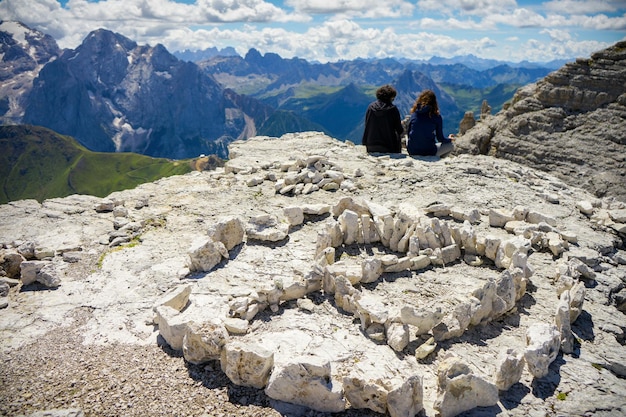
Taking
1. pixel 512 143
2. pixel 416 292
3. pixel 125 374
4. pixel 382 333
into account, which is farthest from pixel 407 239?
pixel 512 143

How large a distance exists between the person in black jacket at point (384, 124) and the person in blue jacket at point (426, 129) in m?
0.66

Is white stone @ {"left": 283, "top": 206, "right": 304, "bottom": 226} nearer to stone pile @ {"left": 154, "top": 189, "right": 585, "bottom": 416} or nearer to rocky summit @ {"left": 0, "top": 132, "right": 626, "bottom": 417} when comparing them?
stone pile @ {"left": 154, "top": 189, "right": 585, "bottom": 416}

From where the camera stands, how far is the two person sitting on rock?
57.9 feet

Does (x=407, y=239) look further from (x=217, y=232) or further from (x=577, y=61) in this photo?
(x=577, y=61)

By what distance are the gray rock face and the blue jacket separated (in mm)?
6565

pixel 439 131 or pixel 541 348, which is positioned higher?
pixel 439 131

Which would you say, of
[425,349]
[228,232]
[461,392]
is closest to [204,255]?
[228,232]

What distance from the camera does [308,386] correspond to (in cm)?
572

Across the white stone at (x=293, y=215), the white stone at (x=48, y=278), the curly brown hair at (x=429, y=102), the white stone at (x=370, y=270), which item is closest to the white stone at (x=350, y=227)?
the white stone at (x=293, y=215)

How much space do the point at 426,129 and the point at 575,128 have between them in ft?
32.0

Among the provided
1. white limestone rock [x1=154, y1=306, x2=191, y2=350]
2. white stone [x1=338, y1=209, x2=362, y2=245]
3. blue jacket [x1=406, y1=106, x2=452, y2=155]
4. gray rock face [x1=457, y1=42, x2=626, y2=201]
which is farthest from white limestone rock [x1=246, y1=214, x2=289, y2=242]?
gray rock face [x1=457, y1=42, x2=626, y2=201]

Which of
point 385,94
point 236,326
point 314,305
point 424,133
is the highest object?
point 385,94

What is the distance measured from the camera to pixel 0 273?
895 cm

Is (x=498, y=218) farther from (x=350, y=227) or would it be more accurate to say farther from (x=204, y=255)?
(x=204, y=255)
